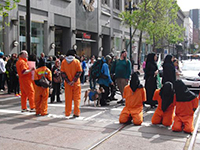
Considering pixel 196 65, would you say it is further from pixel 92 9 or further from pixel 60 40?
pixel 92 9

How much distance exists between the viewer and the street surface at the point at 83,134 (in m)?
5.38

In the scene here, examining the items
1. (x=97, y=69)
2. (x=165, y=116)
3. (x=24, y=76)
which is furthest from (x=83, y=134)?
(x=97, y=69)

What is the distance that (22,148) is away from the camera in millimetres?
5277

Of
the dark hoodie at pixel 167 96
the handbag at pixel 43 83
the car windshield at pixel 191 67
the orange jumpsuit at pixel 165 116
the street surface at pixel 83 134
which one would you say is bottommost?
the street surface at pixel 83 134

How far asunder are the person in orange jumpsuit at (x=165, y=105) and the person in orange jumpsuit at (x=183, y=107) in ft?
0.69

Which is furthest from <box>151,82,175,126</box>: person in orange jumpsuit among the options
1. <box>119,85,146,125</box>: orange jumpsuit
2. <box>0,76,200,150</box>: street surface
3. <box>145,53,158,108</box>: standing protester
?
<box>145,53,158,108</box>: standing protester

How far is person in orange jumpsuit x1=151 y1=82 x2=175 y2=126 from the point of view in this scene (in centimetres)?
660

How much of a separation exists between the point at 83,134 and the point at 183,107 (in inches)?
94.2

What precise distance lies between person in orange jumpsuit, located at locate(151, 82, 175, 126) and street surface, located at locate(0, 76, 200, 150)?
0.63 ft

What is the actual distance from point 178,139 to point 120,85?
4.69 m

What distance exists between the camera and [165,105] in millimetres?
6594

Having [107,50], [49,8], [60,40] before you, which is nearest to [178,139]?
[49,8]

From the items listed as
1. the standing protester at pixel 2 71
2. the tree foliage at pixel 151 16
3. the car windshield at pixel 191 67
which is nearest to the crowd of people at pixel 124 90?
the standing protester at pixel 2 71

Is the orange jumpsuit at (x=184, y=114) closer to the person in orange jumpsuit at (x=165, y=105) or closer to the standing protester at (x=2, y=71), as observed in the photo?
the person in orange jumpsuit at (x=165, y=105)
